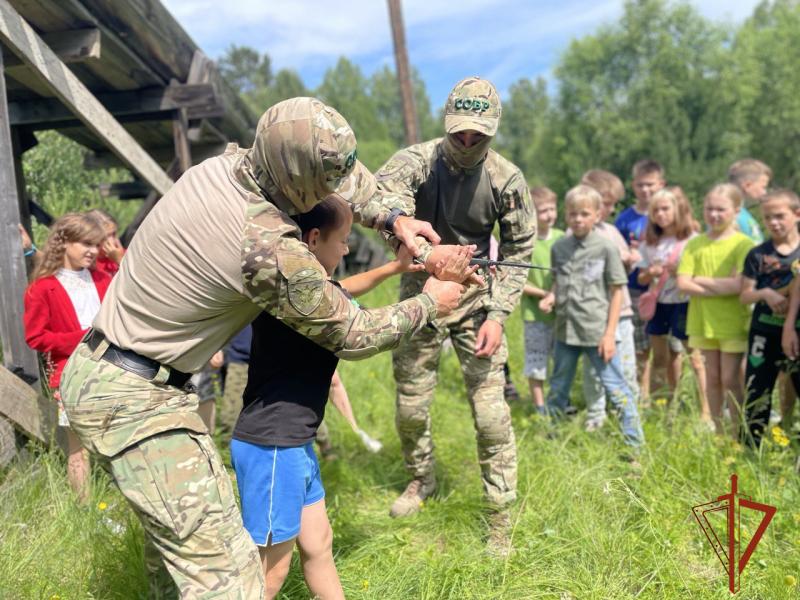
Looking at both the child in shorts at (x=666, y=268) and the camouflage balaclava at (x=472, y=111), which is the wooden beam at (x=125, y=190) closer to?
the camouflage balaclava at (x=472, y=111)

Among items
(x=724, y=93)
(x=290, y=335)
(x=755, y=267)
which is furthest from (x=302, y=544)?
(x=724, y=93)

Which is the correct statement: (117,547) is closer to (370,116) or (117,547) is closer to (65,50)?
(65,50)

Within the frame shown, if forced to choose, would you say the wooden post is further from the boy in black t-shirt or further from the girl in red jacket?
the girl in red jacket

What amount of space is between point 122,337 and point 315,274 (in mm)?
573

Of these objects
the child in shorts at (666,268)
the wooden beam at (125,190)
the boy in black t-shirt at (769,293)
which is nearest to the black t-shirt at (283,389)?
the boy in black t-shirt at (769,293)

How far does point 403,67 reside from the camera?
1223 centimetres

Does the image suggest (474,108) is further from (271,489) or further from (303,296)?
(271,489)

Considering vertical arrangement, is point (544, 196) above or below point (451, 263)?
above

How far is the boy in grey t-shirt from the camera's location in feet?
14.3

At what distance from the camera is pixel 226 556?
73.2 inches

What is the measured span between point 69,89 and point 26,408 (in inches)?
74.5

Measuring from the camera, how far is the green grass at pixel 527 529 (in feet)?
8.91

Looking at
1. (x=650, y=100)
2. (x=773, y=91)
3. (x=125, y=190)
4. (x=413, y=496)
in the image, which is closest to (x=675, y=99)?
(x=650, y=100)

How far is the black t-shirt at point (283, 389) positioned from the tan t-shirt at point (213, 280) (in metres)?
0.21
